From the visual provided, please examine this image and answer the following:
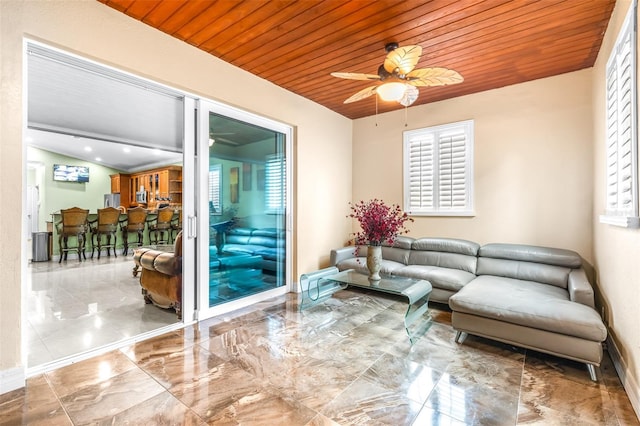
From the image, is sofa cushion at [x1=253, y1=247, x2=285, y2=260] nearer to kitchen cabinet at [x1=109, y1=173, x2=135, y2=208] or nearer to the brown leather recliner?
the brown leather recliner

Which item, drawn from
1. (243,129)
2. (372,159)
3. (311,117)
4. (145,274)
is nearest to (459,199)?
(372,159)

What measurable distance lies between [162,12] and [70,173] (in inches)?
301

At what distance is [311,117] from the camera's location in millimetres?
4352

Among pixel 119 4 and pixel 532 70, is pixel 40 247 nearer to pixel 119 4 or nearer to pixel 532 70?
pixel 119 4

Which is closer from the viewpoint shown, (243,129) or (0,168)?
(0,168)

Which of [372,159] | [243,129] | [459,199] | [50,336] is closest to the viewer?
[50,336]

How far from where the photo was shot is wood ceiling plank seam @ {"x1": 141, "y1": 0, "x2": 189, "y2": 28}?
2.25 metres

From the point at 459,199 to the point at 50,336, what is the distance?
4908 millimetres

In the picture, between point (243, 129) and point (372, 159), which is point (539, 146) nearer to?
point (372, 159)

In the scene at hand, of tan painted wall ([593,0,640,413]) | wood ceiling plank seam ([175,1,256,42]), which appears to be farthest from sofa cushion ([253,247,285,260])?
tan painted wall ([593,0,640,413])

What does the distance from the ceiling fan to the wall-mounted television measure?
847 cm

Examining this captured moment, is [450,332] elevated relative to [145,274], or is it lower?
lower

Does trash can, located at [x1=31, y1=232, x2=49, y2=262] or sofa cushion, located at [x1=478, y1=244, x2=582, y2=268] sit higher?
sofa cushion, located at [x1=478, y1=244, x2=582, y2=268]

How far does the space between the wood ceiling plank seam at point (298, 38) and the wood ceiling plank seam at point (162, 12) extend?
29.2 inches
